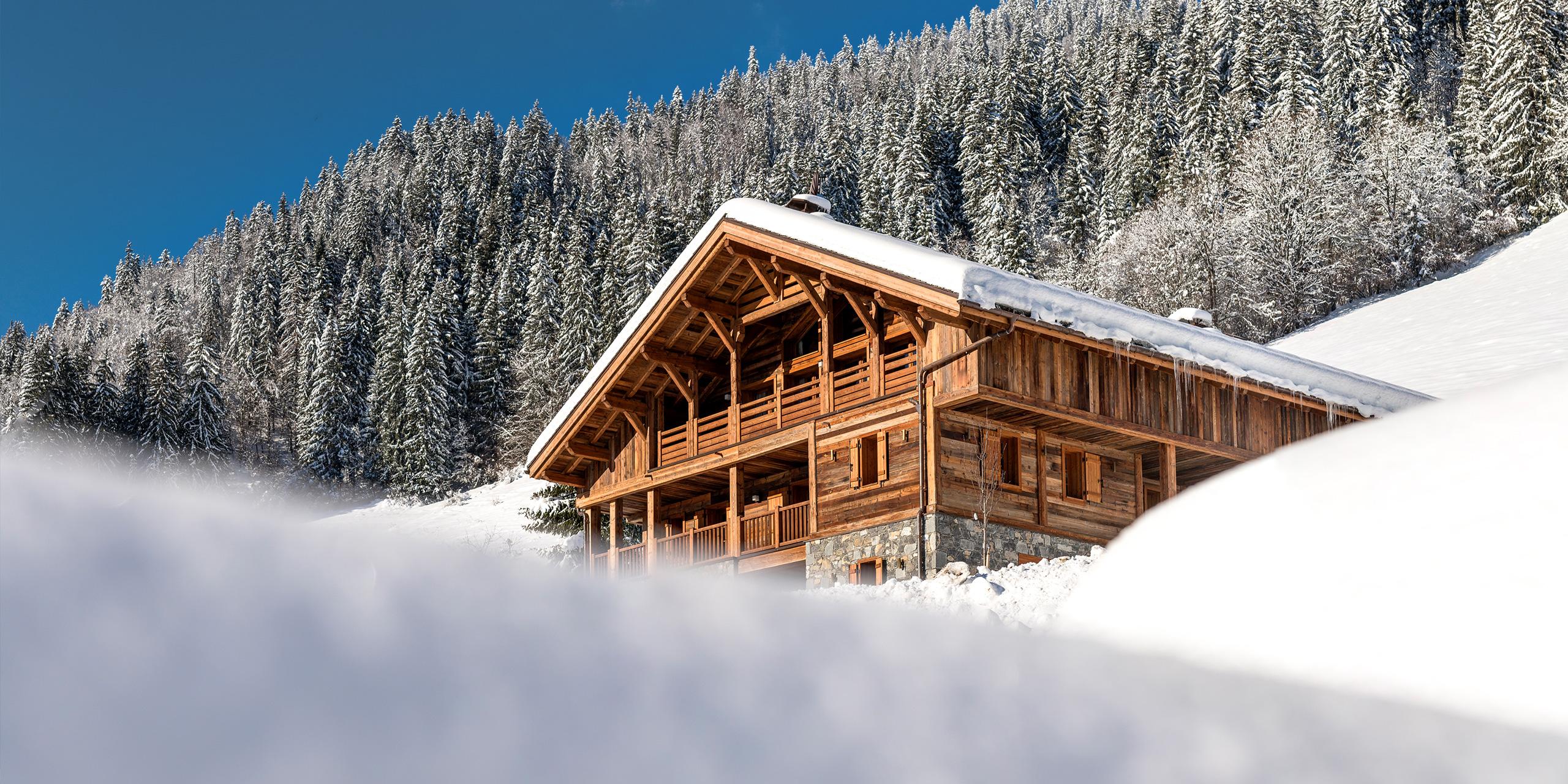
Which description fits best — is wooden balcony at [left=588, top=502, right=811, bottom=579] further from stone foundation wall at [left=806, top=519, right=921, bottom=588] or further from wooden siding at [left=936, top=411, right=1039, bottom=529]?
wooden siding at [left=936, top=411, right=1039, bottom=529]

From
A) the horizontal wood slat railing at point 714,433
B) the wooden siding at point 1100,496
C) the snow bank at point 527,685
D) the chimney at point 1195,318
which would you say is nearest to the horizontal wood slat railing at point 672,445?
the horizontal wood slat railing at point 714,433

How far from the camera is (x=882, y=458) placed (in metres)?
20.4

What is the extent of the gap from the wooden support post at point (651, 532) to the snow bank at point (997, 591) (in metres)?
8.50

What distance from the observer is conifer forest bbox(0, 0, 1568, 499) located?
5269 centimetres

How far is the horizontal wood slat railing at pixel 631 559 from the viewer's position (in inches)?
1022

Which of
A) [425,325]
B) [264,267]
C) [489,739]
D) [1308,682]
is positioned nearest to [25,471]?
[489,739]

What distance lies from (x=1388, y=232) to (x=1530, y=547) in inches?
2133

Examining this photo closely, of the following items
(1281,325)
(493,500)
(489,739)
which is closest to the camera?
(489,739)

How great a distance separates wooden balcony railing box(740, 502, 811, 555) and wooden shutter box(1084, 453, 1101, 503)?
Result: 4493mm

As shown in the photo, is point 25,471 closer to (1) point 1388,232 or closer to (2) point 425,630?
(2) point 425,630

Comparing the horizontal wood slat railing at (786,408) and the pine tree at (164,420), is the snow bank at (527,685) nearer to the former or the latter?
the horizontal wood slat railing at (786,408)

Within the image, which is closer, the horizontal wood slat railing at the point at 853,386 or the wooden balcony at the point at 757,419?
the horizontal wood slat railing at the point at 853,386

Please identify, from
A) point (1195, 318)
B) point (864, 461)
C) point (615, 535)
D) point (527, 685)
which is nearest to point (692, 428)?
point (615, 535)

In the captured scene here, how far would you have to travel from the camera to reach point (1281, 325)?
49688mm
